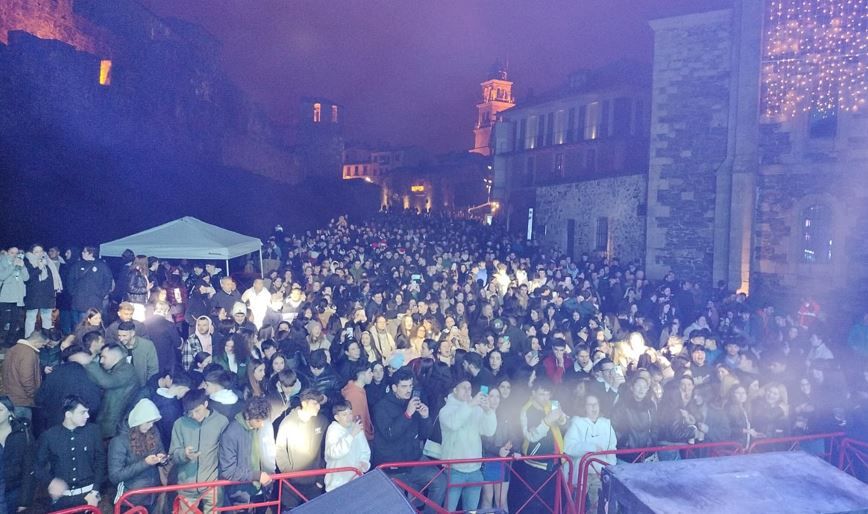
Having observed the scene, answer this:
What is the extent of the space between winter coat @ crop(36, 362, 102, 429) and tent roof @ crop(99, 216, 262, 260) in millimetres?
6433

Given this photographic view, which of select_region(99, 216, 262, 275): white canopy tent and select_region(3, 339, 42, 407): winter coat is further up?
select_region(99, 216, 262, 275): white canopy tent

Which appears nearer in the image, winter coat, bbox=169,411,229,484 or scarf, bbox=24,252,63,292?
winter coat, bbox=169,411,229,484

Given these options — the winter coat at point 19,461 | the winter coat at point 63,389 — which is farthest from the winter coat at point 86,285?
the winter coat at point 19,461

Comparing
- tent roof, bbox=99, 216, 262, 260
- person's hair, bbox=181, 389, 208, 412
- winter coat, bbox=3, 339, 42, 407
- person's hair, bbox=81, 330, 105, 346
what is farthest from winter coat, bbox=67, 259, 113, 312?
person's hair, bbox=181, 389, 208, 412

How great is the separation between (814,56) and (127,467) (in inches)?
667

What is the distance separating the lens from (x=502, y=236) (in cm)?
2427

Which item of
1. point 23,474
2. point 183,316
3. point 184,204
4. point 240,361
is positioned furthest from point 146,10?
point 23,474

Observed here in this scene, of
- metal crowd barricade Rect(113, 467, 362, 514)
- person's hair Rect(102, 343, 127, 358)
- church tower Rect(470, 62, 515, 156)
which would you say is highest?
church tower Rect(470, 62, 515, 156)

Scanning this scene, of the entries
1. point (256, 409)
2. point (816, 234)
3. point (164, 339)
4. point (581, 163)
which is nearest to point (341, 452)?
point (256, 409)

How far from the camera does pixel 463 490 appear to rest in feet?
19.1

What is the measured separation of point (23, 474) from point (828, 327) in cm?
1609

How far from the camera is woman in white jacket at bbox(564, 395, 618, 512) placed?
5902 mm

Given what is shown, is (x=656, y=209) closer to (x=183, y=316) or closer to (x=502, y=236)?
(x=502, y=236)

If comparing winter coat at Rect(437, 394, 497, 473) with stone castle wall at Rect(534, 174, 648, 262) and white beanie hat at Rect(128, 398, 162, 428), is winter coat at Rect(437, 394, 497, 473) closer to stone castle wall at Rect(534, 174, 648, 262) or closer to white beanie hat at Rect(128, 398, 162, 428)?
white beanie hat at Rect(128, 398, 162, 428)
